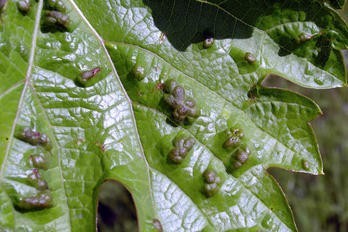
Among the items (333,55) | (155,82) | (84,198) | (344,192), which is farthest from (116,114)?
(344,192)

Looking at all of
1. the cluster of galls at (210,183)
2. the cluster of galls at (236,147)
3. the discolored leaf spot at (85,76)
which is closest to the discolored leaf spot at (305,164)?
the cluster of galls at (236,147)

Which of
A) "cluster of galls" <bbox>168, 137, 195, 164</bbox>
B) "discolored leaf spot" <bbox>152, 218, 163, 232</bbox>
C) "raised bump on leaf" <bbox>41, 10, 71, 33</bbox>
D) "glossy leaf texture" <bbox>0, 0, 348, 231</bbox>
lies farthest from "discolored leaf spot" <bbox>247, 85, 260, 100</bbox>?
"raised bump on leaf" <bbox>41, 10, 71, 33</bbox>

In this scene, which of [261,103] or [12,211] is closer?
[12,211]

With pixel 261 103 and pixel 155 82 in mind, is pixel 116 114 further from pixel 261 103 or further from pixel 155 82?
pixel 261 103

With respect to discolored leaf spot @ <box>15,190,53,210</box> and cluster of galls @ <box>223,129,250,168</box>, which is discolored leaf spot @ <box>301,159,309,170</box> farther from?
discolored leaf spot @ <box>15,190,53,210</box>

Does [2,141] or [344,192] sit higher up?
[2,141]

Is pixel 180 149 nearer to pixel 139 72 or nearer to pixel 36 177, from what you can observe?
pixel 139 72

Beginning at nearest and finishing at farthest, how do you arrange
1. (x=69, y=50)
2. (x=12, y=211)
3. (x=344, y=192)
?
(x=12, y=211)
(x=69, y=50)
(x=344, y=192)
